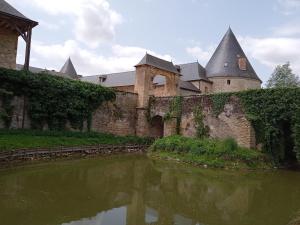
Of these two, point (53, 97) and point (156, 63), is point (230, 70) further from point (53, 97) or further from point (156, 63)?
point (53, 97)

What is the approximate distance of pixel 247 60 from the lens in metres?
32.5

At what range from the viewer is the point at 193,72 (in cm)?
3155

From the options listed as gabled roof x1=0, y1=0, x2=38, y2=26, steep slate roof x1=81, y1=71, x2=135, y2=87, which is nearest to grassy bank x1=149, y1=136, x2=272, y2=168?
gabled roof x1=0, y1=0, x2=38, y2=26

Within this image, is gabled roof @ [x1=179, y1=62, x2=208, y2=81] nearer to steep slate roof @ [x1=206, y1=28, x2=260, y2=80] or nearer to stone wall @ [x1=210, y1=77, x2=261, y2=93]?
steep slate roof @ [x1=206, y1=28, x2=260, y2=80]

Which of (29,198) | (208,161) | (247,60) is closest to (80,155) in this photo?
(208,161)

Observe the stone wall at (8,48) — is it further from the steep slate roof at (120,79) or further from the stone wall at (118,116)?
the steep slate roof at (120,79)

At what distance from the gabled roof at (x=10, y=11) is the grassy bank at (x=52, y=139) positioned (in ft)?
18.2

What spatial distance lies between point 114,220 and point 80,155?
8.63 m

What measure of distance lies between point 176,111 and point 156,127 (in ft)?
9.93

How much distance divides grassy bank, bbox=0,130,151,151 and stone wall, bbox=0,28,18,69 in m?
4.26

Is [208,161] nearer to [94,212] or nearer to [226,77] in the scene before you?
[94,212]

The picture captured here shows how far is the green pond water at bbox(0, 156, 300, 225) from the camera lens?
21.7 ft

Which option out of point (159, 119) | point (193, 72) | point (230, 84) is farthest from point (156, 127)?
point (230, 84)

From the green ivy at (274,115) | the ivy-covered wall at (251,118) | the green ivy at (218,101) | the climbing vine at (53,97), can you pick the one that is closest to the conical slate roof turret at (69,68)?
the climbing vine at (53,97)
